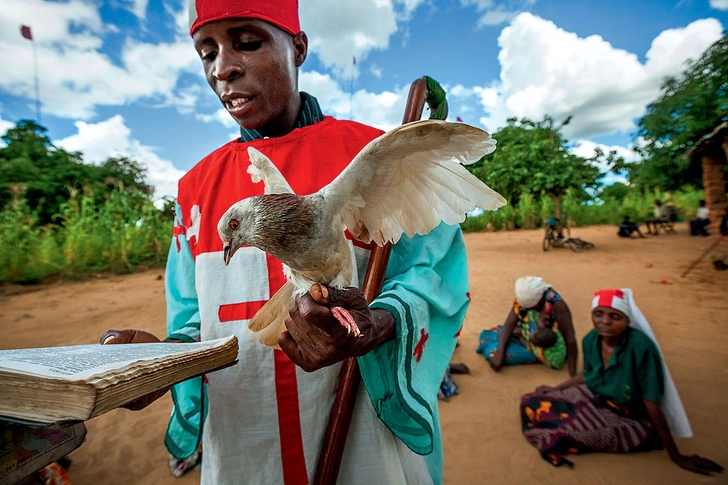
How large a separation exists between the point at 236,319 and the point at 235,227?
0.38 meters

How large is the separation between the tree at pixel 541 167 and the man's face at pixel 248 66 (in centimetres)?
1213

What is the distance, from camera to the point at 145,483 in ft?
8.75

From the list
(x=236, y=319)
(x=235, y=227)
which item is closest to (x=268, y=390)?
(x=236, y=319)

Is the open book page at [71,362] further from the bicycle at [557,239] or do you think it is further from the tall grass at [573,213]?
the tall grass at [573,213]

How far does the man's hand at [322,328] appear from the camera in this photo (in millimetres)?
769

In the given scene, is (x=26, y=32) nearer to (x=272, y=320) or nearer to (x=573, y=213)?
(x=272, y=320)

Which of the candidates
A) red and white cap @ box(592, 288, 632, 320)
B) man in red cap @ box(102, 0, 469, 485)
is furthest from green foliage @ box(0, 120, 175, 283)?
red and white cap @ box(592, 288, 632, 320)

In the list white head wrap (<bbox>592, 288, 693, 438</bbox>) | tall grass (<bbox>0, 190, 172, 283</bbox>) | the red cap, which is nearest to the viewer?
the red cap

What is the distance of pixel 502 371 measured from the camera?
4.27 meters

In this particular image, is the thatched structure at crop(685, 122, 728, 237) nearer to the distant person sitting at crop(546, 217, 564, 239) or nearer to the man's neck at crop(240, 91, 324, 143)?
the distant person sitting at crop(546, 217, 564, 239)

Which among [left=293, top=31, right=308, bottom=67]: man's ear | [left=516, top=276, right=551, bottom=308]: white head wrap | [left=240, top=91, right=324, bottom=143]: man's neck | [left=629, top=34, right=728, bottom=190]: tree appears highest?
[left=629, top=34, right=728, bottom=190]: tree

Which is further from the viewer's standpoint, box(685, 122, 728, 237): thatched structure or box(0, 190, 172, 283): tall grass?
box(685, 122, 728, 237): thatched structure

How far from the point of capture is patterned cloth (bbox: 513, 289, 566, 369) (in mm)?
4090

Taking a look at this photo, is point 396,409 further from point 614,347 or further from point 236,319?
point 614,347
